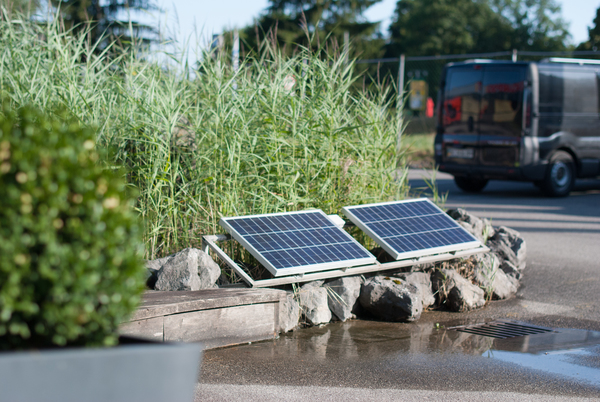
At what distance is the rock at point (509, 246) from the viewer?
20.2 ft

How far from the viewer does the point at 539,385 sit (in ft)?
11.6

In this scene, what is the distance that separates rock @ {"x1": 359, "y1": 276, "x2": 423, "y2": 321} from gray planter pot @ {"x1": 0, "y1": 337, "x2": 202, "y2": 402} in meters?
3.15

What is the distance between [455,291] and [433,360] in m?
1.29

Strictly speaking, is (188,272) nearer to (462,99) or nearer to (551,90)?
(462,99)

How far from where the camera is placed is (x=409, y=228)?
543cm

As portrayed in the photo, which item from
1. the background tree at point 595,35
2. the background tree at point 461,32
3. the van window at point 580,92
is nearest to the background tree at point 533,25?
the background tree at point 461,32

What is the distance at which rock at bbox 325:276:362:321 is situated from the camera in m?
4.75

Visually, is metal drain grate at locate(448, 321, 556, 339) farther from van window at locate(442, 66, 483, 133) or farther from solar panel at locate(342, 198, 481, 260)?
van window at locate(442, 66, 483, 133)

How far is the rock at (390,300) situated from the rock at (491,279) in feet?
3.01

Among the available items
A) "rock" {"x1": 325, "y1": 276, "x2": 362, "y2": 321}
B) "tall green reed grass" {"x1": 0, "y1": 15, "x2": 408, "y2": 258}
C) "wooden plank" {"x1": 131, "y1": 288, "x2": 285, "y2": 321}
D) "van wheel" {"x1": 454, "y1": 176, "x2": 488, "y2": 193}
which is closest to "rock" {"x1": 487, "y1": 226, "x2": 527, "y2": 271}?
"tall green reed grass" {"x1": 0, "y1": 15, "x2": 408, "y2": 258}

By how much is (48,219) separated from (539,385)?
2.93 metres

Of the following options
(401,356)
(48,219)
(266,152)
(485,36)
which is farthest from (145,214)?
(485,36)

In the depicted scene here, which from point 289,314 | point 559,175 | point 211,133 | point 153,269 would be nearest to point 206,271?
point 153,269

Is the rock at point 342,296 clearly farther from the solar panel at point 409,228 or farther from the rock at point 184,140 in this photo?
the rock at point 184,140
